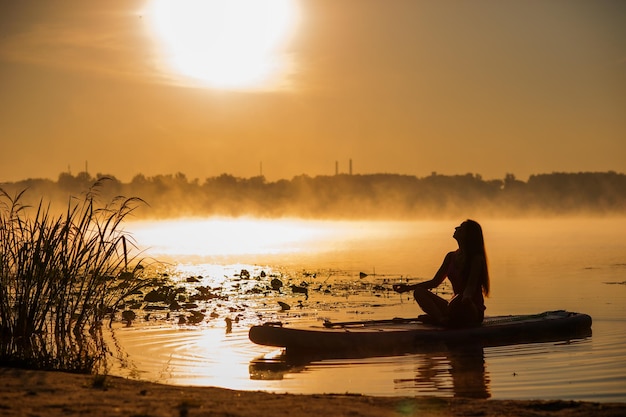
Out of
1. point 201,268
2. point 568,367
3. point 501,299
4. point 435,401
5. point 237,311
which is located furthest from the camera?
point 201,268

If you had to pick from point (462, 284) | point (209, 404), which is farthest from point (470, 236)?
point (209, 404)

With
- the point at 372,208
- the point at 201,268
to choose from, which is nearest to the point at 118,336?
the point at 201,268

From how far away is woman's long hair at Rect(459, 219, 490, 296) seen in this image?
1386 centimetres

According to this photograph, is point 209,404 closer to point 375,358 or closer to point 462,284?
point 375,358

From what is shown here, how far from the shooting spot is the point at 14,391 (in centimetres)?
905

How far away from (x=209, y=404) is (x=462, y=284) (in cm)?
652

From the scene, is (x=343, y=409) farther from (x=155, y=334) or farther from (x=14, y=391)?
(x=155, y=334)

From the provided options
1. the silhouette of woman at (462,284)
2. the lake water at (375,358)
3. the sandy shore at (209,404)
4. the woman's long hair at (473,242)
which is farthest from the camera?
the silhouette of woman at (462,284)

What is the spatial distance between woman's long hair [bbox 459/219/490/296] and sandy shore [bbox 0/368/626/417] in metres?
4.66

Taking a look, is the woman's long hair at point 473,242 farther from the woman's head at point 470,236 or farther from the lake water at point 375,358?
the lake water at point 375,358

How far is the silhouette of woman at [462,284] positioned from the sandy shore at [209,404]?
471 centimetres

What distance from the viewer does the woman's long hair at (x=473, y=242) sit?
45.5 ft

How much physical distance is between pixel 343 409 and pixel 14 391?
3105 mm

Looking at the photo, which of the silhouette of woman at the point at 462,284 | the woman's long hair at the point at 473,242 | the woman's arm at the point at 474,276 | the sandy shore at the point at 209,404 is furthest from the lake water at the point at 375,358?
the sandy shore at the point at 209,404
